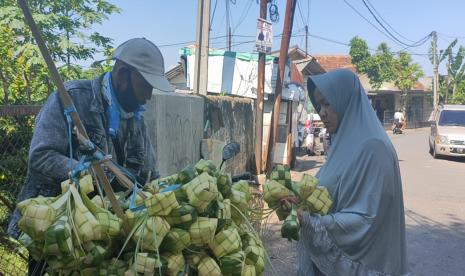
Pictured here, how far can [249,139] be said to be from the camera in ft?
37.6

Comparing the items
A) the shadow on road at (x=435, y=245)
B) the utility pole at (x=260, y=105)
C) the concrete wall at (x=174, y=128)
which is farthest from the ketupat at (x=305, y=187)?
the utility pole at (x=260, y=105)

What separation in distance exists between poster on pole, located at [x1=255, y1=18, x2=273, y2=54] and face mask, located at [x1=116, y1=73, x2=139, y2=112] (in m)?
7.43

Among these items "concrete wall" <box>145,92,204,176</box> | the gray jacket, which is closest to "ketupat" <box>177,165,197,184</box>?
the gray jacket

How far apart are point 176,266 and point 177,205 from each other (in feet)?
0.63

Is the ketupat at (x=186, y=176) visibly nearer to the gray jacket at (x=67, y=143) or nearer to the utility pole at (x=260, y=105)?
the gray jacket at (x=67, y=143)

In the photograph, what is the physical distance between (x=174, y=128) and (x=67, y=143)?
4.85 m

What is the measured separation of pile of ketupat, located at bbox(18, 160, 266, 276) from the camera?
1.35m

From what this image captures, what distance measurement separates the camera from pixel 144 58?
2.28 metres

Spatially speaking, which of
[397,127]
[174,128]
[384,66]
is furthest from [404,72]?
[174,128]

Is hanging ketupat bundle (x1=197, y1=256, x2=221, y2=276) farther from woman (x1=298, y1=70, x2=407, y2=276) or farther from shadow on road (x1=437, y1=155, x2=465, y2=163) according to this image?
shadow on road (x1=437, y1=155, x2=465, y2=163)

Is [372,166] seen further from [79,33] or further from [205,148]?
[205,148]

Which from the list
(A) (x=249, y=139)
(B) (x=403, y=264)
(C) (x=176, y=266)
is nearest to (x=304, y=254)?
(B) (x=403, y=264)

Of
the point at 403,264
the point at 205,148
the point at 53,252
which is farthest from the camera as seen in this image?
the point at 205,148

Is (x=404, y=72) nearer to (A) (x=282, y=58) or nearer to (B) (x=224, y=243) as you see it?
(A) (x=282, y=58)
